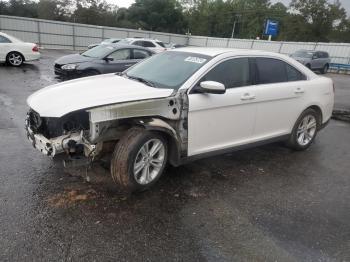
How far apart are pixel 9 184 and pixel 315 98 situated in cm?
499

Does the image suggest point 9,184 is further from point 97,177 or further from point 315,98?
point 315,98

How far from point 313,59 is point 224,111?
2226 cm

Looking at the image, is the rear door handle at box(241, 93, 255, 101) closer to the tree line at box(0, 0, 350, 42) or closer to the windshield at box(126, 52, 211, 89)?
the windshield at box(126, 52, 211, 89)

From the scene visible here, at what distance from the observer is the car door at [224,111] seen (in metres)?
4.18

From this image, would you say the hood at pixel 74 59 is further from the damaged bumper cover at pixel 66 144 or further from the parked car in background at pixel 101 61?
the damaged bumper cover at pixel 66 144

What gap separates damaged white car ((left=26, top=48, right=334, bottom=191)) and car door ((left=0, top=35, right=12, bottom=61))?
34.4 feet

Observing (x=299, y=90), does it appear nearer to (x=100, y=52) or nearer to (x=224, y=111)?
(x=224, y=111)

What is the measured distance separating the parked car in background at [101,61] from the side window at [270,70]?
248 inches

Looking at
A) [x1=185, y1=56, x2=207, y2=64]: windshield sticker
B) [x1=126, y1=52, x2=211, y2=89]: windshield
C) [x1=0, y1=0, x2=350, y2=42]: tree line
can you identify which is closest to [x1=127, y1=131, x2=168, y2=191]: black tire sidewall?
[x1=126, y1=52, x2=211, y2=89]: windshield

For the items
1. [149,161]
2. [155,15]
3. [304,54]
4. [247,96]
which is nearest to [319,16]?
[304,54]

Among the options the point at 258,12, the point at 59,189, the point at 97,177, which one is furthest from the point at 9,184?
the point at 258,12

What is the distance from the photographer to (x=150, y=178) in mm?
4070

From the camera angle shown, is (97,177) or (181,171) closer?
(97,177)

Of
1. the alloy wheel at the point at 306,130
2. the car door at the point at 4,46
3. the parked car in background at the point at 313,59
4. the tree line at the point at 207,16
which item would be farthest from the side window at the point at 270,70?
the tree line at the point at 207,16
